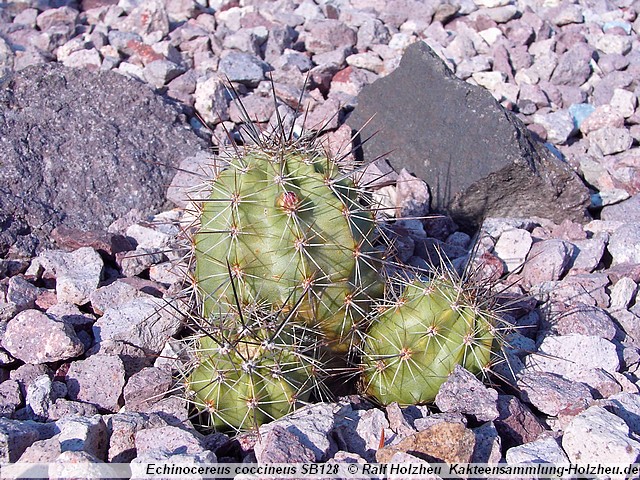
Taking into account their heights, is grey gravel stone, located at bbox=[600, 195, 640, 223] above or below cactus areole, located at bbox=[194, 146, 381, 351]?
below

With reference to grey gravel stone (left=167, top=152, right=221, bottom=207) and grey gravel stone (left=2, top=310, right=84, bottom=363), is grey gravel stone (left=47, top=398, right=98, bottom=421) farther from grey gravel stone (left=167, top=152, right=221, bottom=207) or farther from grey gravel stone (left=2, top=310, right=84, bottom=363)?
grey gravel stone (left=167, top=152, right=221, bottom=207)

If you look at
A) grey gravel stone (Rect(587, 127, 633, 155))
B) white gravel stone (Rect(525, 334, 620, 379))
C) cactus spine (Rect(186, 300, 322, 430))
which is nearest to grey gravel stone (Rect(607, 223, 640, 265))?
white gravel stone (Rect(525, 334, 620, 379))

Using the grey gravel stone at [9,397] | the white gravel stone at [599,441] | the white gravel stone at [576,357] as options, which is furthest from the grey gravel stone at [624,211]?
the grey gravel stone at [9,397]

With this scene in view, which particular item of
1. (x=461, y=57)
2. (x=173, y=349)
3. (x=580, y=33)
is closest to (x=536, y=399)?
(x=173, y=349)

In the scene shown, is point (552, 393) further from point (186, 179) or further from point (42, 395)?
point (186, 179)

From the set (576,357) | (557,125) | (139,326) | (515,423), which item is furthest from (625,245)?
(139,326)
